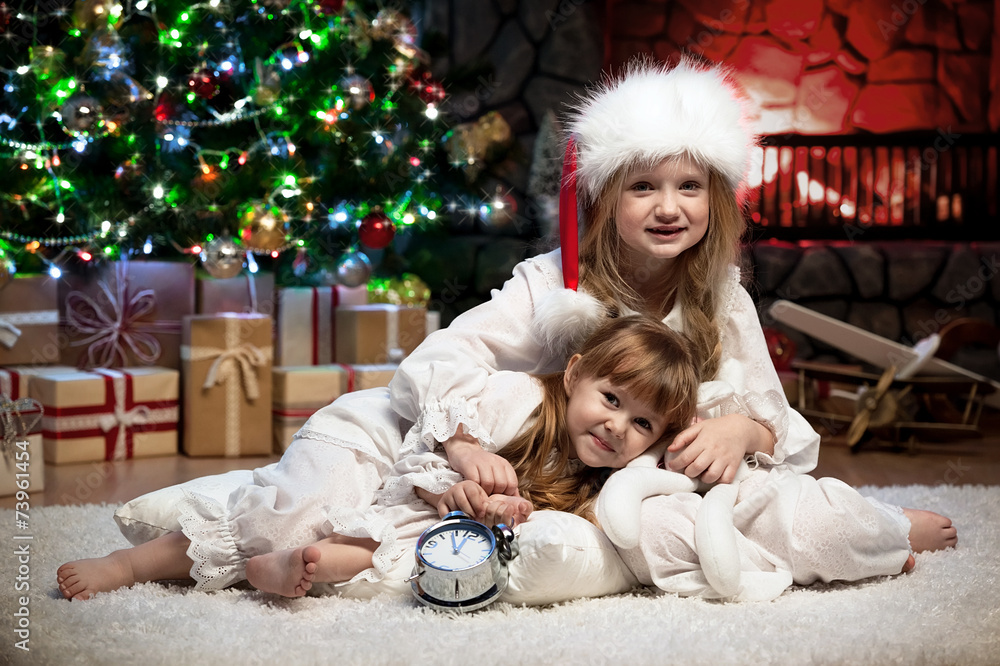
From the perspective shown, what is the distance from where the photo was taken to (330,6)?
2260 millimetres

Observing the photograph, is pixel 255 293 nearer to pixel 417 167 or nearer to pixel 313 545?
pixel 417 167

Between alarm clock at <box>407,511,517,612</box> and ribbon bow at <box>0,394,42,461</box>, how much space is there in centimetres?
103

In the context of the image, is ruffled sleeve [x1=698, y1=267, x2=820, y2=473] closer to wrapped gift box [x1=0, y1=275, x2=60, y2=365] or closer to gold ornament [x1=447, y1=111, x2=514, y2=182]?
gold ornament [x1=447, y1=111, x2=514, y2=182]

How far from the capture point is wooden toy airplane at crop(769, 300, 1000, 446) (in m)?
2.35

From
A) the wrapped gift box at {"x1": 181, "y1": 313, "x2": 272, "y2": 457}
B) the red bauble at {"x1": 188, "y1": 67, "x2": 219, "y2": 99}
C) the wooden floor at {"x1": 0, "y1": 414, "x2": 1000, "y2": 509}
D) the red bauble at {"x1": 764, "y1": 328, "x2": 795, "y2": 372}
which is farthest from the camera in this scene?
the red bauble at {"x1": 764, "y1": 328, "x2": 795, "y2": 372}

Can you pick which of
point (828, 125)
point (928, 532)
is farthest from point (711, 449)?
point (828, 125)

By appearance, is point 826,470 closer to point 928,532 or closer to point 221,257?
point 928,532

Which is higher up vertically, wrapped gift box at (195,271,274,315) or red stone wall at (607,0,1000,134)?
red stone wall at (607,0,1000,134)

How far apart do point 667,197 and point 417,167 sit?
1.24m

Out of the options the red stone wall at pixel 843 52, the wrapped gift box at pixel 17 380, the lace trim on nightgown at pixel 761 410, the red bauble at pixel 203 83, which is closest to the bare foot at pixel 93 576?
the lace trim on nightgown at pixel 761 410

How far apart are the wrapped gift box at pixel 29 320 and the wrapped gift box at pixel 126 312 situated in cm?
5

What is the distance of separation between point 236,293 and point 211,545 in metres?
1.30

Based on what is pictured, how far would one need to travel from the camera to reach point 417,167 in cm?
246

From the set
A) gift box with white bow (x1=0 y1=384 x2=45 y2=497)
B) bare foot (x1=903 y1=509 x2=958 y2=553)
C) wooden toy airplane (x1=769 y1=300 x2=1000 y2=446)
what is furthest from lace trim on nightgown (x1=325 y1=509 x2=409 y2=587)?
wooden toy airplane (x1=769 y1=300 x2=1000 y2=446)
